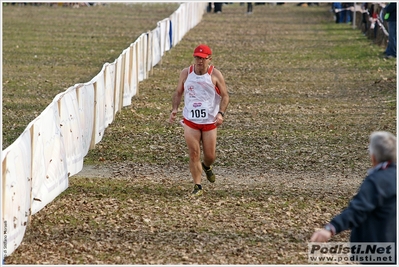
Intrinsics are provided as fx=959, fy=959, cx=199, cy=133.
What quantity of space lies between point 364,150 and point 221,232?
569 centimetres

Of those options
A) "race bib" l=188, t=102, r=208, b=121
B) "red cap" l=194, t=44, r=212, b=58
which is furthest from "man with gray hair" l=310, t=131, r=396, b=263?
"race bib" l=188, t=102, r=208, b=121

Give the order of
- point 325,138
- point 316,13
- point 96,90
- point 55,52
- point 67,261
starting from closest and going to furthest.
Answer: point 67,261, point 96,90, point 325,138, point 55,52, point 316,13

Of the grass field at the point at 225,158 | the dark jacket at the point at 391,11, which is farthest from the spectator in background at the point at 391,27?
the grass field at the point at 225,158

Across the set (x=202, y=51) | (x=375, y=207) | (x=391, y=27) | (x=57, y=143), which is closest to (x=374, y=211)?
(x=375, y=207)

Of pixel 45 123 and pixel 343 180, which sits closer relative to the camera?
pixel 45 123

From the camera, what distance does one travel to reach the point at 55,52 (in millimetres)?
30750

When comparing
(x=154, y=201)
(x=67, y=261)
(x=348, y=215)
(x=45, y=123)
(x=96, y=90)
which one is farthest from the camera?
(x=96, y=90)

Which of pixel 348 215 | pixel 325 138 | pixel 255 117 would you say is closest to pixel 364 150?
pixel 325 138

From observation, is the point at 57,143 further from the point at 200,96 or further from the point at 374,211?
the point at 374,211

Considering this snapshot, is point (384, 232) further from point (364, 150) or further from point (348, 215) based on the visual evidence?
point (364, 150)

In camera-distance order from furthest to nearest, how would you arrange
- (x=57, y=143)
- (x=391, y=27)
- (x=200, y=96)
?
(x=391, y=27), (x=200, y=96), (x=57, y=143)

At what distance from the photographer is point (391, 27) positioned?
26703 mm

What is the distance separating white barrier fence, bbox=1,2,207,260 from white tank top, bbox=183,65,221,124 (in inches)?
63.2

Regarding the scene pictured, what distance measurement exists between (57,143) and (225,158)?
376cm
